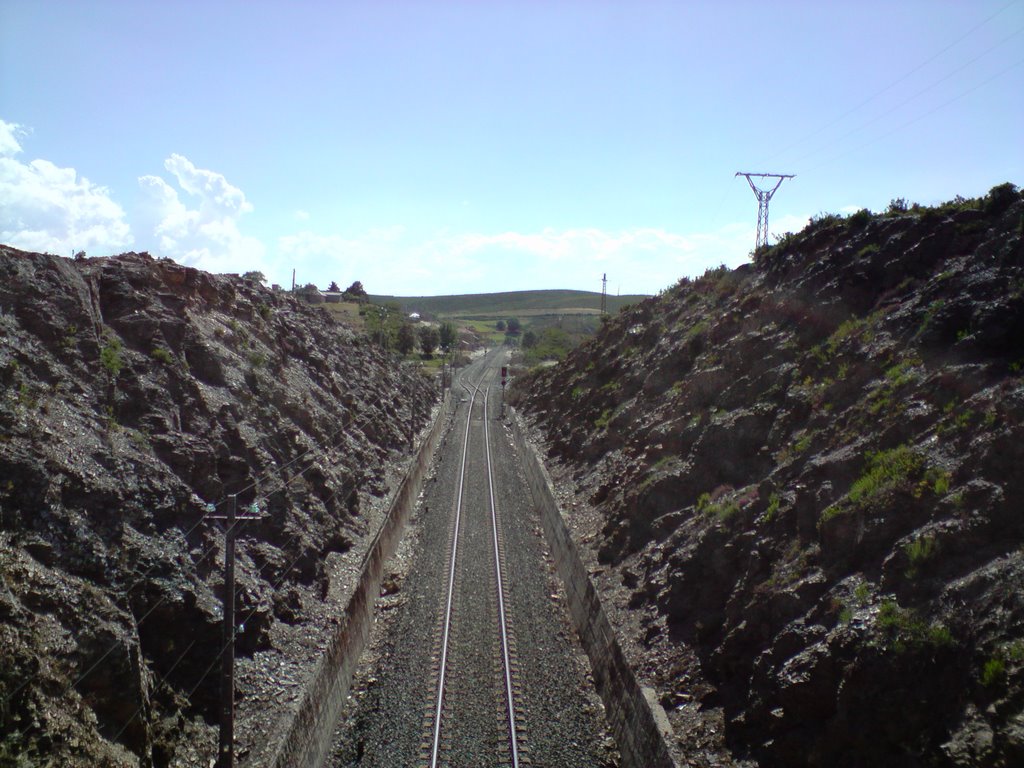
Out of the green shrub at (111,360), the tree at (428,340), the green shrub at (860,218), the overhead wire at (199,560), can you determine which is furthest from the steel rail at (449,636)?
the tree at (428,340)

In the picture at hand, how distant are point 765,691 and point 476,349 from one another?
130586 millimetres

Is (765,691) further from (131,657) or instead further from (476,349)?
(476,349)

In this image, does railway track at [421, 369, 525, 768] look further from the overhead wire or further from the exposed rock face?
the overhead wire

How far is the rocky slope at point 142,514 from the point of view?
948 centimetres

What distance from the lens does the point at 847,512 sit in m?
12.6

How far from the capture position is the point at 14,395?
11992mm

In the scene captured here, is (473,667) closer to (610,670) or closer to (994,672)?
(610,670)

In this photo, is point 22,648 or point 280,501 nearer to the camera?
point 22,648

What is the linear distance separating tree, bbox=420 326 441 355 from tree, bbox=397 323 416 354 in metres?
6.47

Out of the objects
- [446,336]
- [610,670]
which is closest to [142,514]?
[610,670]

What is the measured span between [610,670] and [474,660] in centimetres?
305

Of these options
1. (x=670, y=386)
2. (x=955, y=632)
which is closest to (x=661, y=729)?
(x=955, y=632)

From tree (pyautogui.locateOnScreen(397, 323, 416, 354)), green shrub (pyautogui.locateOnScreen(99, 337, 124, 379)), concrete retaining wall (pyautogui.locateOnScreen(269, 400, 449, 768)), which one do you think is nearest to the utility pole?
concrete retaining wall (pyautogui.locateOnScreen(269, 400, 449, 768))

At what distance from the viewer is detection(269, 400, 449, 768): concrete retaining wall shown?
11672mm
